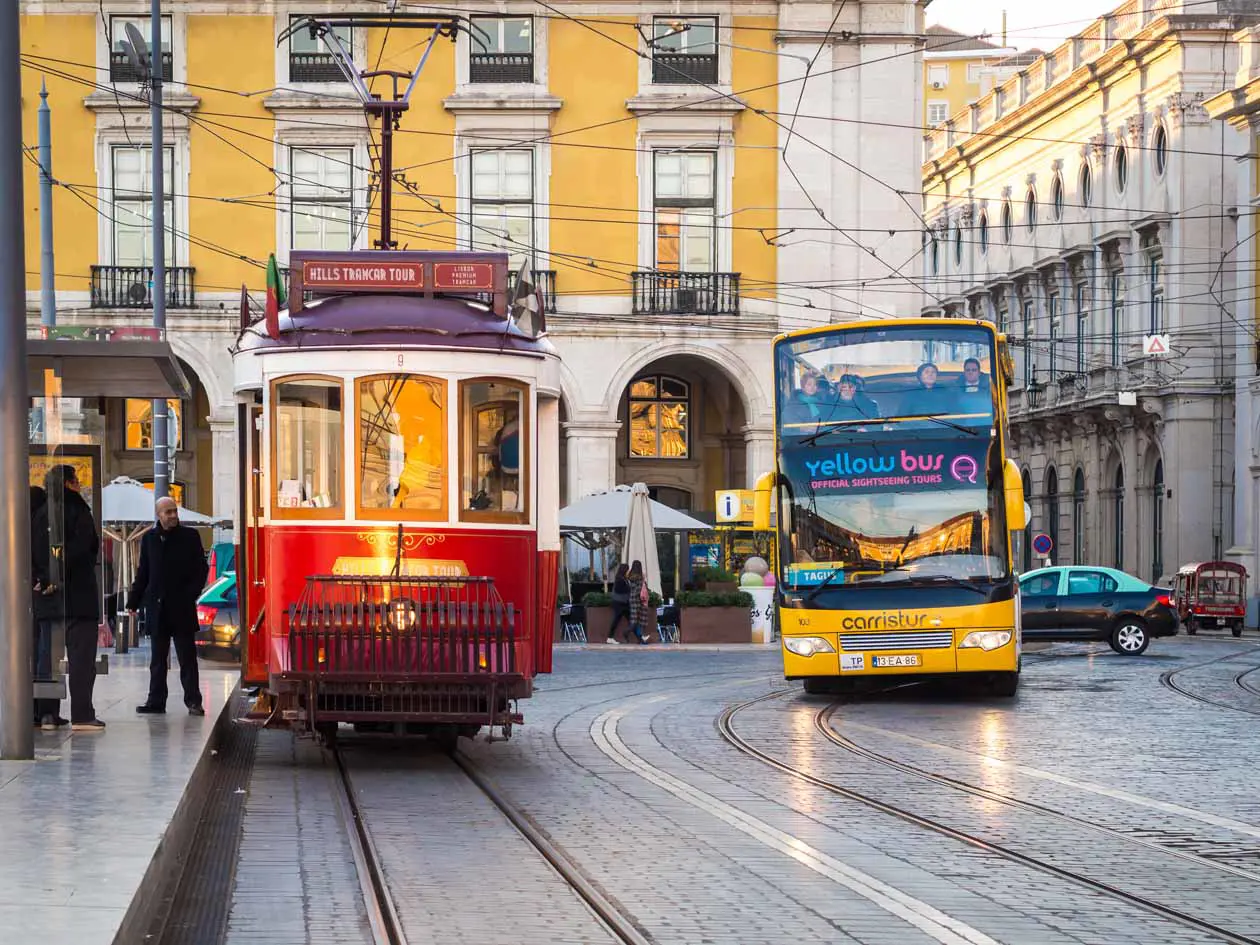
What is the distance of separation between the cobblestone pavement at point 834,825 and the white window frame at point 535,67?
73.8ft

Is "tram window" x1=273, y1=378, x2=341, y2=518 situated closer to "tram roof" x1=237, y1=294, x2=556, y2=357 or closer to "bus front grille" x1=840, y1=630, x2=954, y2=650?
"tram roof" x1=237, y1=294, x2=556, y2=357

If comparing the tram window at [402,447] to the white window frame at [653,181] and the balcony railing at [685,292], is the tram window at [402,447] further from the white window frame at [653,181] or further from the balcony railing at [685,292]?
the white window frame at [653,181]

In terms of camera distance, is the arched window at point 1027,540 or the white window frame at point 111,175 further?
the arched window at point 1027,540

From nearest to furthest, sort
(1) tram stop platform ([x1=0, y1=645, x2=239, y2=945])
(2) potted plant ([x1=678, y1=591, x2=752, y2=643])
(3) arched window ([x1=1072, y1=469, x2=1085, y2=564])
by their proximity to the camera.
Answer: (1) tram stop platform ([x1=0, y1=645, x2=239, y2=945]), (2) potted plant ([x1=678, y1=591, x2=752, y2=643]), (3) arched window ([x1=1072, y1=469, x2=1085, y2=564])

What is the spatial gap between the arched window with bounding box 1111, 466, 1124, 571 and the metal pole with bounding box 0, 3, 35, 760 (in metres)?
53.5

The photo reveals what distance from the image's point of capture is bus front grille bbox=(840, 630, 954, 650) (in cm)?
2239

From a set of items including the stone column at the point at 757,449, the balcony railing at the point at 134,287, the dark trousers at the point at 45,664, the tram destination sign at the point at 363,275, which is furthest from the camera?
the stone column at the point at 757,449

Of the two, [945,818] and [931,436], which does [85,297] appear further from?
[945,818]

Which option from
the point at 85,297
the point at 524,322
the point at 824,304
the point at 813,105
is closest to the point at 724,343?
the point at 824,304

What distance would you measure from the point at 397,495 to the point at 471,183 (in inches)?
1143

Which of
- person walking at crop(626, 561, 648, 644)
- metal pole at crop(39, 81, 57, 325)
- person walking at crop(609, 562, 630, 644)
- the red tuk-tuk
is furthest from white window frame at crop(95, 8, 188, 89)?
the red tuk-tuk

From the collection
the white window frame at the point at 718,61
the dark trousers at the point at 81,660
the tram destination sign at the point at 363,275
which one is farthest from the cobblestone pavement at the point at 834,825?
the white window frame at the point at 718,61

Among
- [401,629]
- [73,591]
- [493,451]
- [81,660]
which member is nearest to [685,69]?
[493,451]

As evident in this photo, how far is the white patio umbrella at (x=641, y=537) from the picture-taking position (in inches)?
1432
